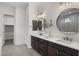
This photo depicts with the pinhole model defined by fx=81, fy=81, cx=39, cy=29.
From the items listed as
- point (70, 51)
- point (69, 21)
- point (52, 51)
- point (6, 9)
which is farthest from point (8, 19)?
point (70, 51)

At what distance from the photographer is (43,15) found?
2.48m

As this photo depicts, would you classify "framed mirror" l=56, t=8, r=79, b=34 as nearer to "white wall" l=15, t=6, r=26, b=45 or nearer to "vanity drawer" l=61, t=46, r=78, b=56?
"vanity drawer" l=61, t=46, r=78, b=56

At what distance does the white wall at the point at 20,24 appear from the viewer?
7.45 ft

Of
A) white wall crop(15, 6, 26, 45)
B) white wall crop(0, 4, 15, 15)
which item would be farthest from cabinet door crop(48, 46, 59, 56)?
white wall crop(0, 4, 15, 15)

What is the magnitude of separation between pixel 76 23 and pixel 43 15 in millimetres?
987

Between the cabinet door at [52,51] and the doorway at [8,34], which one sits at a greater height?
the doorway at [8,34]

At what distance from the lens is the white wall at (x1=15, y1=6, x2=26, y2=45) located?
2271mm

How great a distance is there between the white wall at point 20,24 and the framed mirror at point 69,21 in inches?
41.6

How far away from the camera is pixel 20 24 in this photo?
2318 millimetres

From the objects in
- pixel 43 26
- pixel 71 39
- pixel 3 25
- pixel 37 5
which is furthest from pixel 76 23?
pixel 3 25

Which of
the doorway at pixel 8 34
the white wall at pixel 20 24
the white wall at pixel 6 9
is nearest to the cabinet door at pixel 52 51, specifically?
the white wall at pixel 20 24

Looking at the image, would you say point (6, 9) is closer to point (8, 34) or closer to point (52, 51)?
point (8, 34)

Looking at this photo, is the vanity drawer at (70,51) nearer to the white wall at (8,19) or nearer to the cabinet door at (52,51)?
the cabinet door at (52,51)

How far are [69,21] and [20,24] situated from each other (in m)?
1.33
